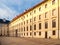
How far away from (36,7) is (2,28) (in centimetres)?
6678

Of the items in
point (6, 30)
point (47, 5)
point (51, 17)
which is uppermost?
point (47, 5)

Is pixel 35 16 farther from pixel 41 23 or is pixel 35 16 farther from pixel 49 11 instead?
pixel 49 11

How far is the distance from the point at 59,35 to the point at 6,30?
75.8 m

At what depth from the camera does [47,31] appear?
39.0m

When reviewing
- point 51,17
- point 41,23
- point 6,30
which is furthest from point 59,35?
point 6,30

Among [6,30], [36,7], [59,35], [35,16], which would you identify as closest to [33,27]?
[35,16]

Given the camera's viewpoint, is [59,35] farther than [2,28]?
No

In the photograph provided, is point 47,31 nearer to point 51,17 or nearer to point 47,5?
point 51,17

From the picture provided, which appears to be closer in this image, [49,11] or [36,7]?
[49,11]

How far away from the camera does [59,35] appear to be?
3338 centimetres

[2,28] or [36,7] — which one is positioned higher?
[36,7]

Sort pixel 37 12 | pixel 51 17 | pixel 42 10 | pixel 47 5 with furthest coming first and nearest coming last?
pixel 37 12 < pixel 42 10 < pixel 47 5 < pixel 51 17

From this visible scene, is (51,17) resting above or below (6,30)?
above

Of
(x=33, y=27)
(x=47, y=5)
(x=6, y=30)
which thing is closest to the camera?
(x=47, y=5)
